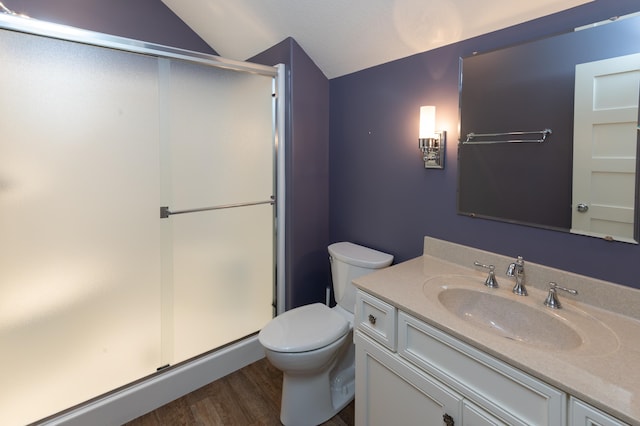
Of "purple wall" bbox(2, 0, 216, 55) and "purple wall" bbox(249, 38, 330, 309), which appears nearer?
"purple wall" bbox(2, 0, 216, 55)

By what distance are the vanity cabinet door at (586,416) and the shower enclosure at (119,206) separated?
1.74 meters

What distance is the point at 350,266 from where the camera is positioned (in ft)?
6.18

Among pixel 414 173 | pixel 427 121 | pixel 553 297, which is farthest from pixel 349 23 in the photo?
pixel 553 297

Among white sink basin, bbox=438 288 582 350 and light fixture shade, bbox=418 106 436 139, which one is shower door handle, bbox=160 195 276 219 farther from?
white sink basin, bbox=438 288 582 350

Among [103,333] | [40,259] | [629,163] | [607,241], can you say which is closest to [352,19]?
[629,163]

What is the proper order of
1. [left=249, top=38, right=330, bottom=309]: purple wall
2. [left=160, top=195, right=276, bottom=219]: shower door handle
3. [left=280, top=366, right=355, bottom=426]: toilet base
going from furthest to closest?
[left=249, top=38, right=330, bottom=309]: purple wall → [left=160, top=195, right=276, bottom=219]: shower door handle → [left=280, top=366, right=355, bottom=426]: toilet base

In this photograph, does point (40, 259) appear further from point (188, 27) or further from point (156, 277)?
point (188, 27)

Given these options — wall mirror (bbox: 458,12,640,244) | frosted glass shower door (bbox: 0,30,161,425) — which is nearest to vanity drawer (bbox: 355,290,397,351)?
wall mirror (bbox: 458,12,640,244)

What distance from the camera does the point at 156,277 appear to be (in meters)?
1.78

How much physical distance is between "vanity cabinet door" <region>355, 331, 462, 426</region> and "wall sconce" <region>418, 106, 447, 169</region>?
908 mm

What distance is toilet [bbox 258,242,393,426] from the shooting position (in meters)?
1.54

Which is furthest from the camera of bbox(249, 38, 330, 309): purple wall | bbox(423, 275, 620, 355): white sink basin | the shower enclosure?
bbox(249, 38, 330, 309): purple wall

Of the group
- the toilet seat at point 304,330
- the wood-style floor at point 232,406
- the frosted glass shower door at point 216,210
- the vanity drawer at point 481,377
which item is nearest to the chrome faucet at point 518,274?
the vanity drawer at point 481,377

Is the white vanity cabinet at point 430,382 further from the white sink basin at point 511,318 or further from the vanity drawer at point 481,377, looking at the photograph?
the white sink basin at point 511,318
